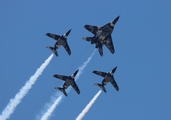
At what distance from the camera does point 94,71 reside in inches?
4724

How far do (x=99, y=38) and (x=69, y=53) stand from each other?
15033mm

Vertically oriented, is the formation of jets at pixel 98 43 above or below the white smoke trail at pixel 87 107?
above

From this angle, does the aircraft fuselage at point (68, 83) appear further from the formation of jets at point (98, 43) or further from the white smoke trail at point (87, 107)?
the white smoke trail at point (87, 107)

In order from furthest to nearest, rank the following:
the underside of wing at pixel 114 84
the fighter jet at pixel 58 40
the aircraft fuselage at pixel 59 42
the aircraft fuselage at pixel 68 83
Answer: the underside of wing at pixel 114 84 → the aircraft fuselage at pixel 59 42 → the fighter jet at pixel 58 40 → the aircraft fuselage at pixel 68 83

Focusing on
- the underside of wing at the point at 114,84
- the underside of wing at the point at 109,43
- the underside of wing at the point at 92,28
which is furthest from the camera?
the underside of wing at the point at 114,84

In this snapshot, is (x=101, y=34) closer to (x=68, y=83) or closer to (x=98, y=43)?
(x=98, y=43)

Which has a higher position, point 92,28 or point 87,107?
point 92,28

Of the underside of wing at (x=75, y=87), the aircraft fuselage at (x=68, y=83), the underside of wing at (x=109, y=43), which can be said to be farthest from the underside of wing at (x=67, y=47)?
the underside of wing at (x=109, y=43)

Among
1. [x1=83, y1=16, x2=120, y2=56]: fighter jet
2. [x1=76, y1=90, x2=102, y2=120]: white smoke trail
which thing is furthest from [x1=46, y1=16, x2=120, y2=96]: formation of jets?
[x1=76, y1=90, x2=102, y2=120]: white smoke trail

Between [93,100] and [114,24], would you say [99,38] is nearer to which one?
[114,24]

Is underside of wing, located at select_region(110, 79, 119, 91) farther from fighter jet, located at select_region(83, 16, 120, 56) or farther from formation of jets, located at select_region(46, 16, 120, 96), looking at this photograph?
fighter jet, located at select_region(83, 16, 120, 56)

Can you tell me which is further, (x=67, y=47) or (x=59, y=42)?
(x=67, y=47)

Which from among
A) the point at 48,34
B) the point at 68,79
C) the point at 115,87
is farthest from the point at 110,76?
the point at 48,34

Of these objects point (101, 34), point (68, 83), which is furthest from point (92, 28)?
point (68, 83)
